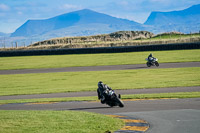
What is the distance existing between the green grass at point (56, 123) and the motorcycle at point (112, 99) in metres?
2.40

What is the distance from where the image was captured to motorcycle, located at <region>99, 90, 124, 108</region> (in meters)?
16.3

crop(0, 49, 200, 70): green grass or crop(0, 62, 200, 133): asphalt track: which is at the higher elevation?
crop(0, 49, 200, 70): green grass

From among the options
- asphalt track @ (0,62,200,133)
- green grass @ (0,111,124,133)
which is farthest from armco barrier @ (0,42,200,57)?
green grass @ (0,111,124,133)

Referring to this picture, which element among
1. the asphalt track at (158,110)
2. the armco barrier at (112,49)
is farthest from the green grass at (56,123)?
the armco barrier at (112,49)

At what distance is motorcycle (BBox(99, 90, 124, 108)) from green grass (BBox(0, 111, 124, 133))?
7.89 ft

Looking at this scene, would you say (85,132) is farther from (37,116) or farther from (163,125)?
(37,116)

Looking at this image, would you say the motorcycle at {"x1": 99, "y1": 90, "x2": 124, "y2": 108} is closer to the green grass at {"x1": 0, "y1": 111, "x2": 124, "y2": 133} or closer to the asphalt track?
the asphalt track

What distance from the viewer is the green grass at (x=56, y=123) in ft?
37.0

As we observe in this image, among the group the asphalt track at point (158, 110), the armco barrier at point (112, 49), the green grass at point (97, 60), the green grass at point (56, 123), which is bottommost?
the asphalt track at point (158, 110)

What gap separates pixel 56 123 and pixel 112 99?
15.1ft

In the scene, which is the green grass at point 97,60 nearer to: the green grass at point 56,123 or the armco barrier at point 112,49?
the armco barrier at point 112,49

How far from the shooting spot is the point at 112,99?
1647 cm

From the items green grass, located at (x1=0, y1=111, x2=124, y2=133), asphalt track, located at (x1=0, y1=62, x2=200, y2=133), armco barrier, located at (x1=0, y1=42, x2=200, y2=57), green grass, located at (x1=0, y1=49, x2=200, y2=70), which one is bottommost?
asphalt track, located at (x1=0, y1=62, x2=200, y2=133)

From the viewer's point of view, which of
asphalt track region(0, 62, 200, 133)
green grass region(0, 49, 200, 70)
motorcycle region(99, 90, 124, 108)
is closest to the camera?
asphalt track region(0, 62, 200, 133)
